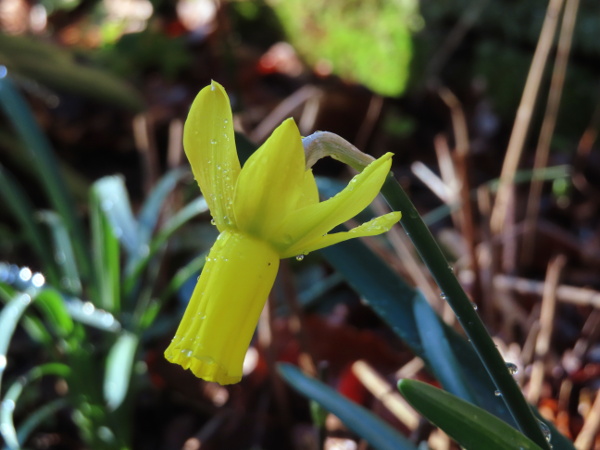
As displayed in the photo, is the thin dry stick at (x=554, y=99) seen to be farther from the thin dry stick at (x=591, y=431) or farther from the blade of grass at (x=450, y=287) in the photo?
the blade of grass at (x=450, y=287)

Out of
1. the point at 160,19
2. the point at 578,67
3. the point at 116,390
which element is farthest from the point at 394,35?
the point at 116,390

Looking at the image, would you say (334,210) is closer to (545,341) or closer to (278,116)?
(545,341)

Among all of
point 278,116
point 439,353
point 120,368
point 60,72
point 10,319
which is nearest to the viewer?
point 439,353

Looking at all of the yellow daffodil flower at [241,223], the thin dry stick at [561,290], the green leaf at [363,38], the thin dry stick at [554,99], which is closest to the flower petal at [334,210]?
the yellow daffodil flower at [241,223]

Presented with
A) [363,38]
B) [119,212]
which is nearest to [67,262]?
[119,212]

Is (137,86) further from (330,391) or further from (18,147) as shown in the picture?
(330,391)

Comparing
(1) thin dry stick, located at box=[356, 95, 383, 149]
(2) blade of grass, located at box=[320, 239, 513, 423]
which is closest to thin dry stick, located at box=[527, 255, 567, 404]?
(2) blade of grass, located at box=[320, 239, 513, 423]
